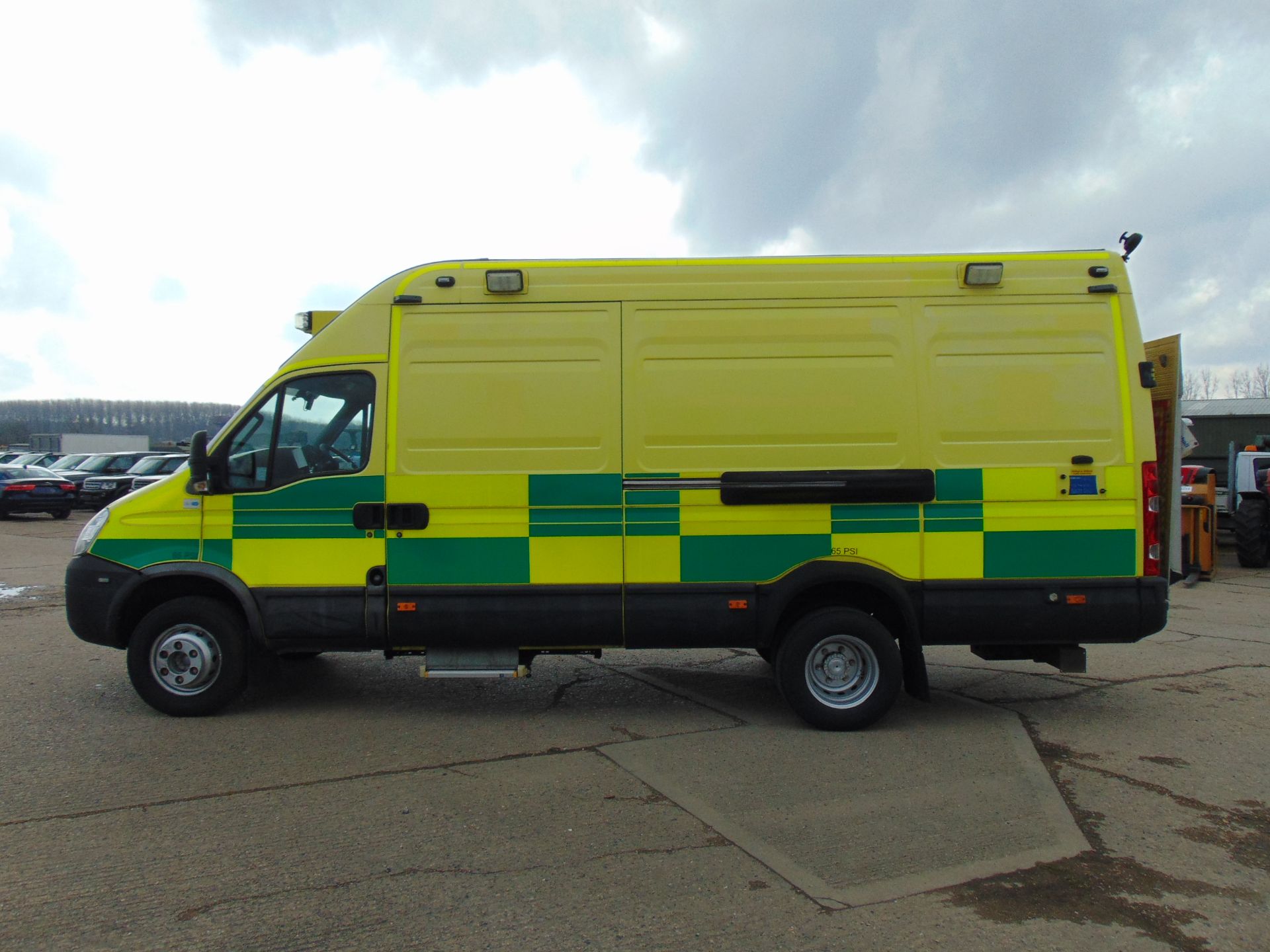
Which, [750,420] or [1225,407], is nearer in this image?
[750,420]

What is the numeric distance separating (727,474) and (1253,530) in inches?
462

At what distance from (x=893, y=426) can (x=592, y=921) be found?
10.5ft

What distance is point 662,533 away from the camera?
547 cm

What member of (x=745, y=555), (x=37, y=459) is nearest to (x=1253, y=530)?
(x=745, y=555)

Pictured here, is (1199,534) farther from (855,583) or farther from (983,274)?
(855,583)

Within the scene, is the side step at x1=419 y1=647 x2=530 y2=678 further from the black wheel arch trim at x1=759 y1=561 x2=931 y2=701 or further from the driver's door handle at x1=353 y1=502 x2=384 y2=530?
the black wheel arch trim at x1=759 y1=561 x2=931 y2=701

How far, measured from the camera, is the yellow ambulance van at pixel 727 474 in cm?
541

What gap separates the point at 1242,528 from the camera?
1383 cm

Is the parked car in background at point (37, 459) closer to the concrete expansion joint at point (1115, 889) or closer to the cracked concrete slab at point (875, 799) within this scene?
the cracked concrete slab at point (875, 799)

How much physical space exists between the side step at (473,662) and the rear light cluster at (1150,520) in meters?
3.53

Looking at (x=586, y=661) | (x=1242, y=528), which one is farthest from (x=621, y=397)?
(x=1242, y=528)

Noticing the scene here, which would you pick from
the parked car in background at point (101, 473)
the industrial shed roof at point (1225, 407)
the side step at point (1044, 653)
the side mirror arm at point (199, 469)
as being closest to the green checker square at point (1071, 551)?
the side step at point (1044, 653)

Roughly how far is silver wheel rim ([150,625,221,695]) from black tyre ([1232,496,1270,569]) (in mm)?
13709

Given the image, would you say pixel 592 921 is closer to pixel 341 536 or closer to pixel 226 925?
pixel 226 925
